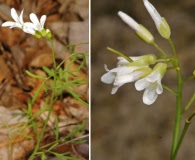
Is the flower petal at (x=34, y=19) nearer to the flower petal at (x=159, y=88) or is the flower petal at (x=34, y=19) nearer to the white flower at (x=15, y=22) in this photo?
the white flower at (x=15, y=22)

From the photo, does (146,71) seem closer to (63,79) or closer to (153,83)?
(153,83)

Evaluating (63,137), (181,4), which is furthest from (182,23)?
(63,137)

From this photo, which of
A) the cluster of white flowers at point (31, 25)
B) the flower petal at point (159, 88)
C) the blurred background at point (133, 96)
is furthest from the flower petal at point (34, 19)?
the flower petal at point (159, 88)

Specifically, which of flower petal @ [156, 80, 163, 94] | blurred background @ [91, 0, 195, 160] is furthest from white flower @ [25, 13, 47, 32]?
flower petal @ [156, 80, 163, 94]

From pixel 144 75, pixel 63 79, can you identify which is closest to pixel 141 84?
pixel 144 75

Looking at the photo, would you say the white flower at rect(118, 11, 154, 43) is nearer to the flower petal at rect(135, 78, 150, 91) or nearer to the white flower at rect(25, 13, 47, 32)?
the flower petal at rect(135, 78, 150, 91)
